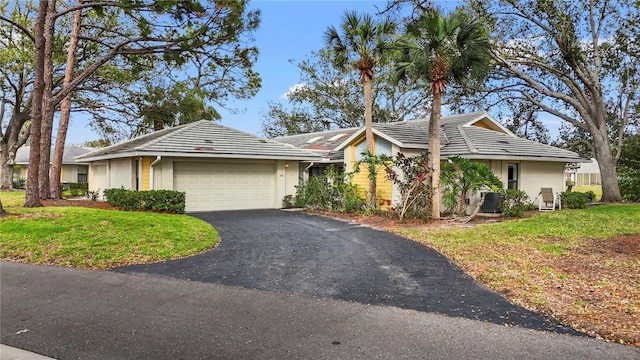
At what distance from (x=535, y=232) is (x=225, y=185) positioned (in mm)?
12605

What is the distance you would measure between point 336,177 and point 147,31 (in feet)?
29.4

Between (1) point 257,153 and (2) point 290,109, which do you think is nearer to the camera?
(1) point 257,153

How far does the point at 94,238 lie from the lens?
983cm

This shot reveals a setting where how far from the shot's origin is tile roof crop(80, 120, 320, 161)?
55.6 ft

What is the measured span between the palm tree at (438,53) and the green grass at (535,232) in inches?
109

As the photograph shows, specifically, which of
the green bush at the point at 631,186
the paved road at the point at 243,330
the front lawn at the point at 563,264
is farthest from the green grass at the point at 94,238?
the green bush at the point at 631,186

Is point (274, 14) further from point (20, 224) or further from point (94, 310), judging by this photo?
point (94, 310)

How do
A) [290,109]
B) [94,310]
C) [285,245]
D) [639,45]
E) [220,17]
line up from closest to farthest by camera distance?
[94,310]
[285,245]
[220,17]
[639,45]
[290,109]

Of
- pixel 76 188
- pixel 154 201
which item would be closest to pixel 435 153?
pixel 154 201

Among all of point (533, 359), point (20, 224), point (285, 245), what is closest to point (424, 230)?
point (285, 245)

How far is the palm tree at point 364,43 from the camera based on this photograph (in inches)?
642

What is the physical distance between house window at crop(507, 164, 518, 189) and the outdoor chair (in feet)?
3.98

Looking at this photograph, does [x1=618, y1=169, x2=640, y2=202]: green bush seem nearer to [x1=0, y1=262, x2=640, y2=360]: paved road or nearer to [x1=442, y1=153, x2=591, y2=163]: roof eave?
[x1=442, y1=153, x2=591, y2=163]: roof eave

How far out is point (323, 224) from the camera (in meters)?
14.3
